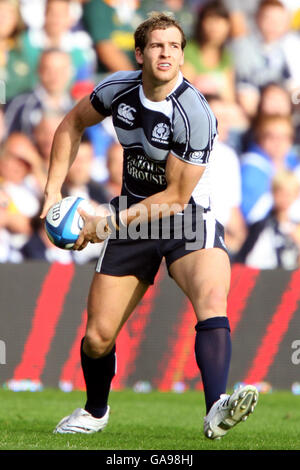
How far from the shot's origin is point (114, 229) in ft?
17.1

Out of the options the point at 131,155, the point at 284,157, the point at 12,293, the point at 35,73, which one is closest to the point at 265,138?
the point at 284,157

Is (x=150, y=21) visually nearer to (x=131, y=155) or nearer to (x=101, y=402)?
(x=131, y=155)

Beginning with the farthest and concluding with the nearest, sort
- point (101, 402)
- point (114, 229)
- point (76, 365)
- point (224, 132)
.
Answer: point (224, 132) < point (76, 365) < point (101, 402) < point (114, 229)

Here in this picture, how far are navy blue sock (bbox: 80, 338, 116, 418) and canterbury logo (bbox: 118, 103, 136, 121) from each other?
1.34 metres

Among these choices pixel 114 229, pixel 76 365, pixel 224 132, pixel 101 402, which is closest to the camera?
pixel 114 229

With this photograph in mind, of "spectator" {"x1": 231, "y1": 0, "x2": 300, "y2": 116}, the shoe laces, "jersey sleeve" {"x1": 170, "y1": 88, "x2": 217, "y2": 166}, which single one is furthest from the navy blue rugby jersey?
"spectator" {"x1": 231, "y1": 0, "x2": 300, "y2": 116}

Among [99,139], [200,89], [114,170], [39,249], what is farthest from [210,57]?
[39,249]

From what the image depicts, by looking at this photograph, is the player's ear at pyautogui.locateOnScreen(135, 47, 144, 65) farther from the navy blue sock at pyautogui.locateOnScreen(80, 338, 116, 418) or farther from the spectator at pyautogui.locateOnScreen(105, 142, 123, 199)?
the spectator at pyautogui.locateOnScreen(105, 142, 123, 199)

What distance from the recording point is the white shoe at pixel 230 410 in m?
4.47

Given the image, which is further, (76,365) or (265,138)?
(265,138)

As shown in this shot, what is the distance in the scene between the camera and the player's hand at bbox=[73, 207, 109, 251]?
5062 millimetres

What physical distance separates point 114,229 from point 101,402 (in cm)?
108

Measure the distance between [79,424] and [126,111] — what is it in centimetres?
180

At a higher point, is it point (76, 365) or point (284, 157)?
point (284, 157)
